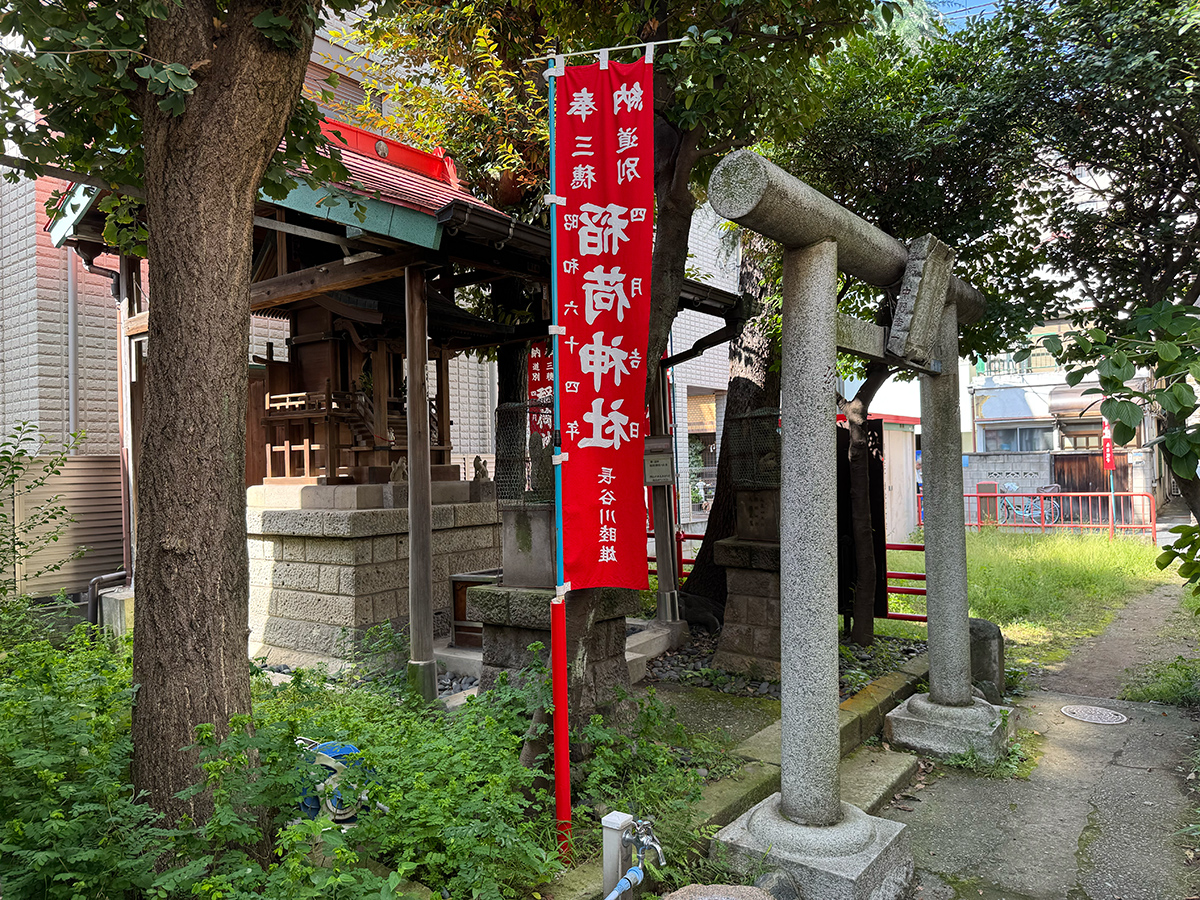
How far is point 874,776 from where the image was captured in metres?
5.30

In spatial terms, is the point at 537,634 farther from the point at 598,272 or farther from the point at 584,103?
the point at 584,103

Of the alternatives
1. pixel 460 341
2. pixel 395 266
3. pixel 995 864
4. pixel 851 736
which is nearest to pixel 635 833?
pixel 995 864

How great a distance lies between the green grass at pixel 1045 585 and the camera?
9.99 metres

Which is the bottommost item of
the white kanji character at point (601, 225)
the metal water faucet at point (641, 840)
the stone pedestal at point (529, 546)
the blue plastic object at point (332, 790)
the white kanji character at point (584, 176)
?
the metal water faucet at point (641, 840)

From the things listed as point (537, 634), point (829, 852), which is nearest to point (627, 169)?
point (537, 634)

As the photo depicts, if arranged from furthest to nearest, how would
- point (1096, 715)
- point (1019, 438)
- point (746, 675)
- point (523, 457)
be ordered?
point (1019, 438) < point (746, 675) < point (1096, 715) < point (523, 457)

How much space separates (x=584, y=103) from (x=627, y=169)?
419 millimetres

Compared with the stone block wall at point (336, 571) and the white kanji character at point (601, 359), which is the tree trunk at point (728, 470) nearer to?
the stone block wall at point (336, 571)

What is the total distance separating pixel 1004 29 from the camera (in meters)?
7.75

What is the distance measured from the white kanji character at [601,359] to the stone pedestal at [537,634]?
186cm

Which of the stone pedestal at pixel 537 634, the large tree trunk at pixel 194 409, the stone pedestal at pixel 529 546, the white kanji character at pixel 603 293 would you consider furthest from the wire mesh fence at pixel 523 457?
the large tree trunk at pixel 194 409

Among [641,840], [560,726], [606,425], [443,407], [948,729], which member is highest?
[443,407]

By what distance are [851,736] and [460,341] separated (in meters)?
7.20

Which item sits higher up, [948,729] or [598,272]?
[598,272]
